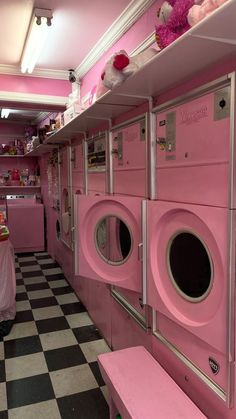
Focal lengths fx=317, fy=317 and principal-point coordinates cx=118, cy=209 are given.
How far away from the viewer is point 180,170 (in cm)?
162

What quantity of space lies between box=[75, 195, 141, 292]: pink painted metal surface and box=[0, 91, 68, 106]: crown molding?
1.83m

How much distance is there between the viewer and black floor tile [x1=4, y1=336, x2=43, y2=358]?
9.03ft

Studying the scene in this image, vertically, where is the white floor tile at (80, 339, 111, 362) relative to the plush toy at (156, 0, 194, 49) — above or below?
below

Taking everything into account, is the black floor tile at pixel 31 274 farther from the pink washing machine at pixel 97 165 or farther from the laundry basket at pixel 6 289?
the pink washing machine at pixel 97 165

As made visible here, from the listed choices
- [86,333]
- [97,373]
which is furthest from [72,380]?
[86,333]

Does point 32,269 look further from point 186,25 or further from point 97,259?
point 186,25

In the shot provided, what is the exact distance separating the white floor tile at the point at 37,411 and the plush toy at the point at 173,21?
2.21 meters

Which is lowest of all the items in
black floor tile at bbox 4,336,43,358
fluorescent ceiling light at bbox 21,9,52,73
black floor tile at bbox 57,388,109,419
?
black floor tile at bbox 57,388,109,419

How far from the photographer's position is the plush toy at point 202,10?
1041 millimetres

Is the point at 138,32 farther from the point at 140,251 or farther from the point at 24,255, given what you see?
the point at 24,255

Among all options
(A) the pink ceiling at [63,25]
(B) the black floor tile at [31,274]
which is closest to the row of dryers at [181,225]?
(A) the pink ceiling at [63,25]

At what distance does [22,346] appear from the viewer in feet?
9.41

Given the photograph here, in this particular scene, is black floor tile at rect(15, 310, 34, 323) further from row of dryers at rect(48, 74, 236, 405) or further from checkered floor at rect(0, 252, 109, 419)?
row of dryers at rect(48, 74, 236, 405)

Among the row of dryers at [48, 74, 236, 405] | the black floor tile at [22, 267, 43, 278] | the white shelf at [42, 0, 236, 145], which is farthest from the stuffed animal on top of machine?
the black floor tile at [22, 267, 43, 278]
